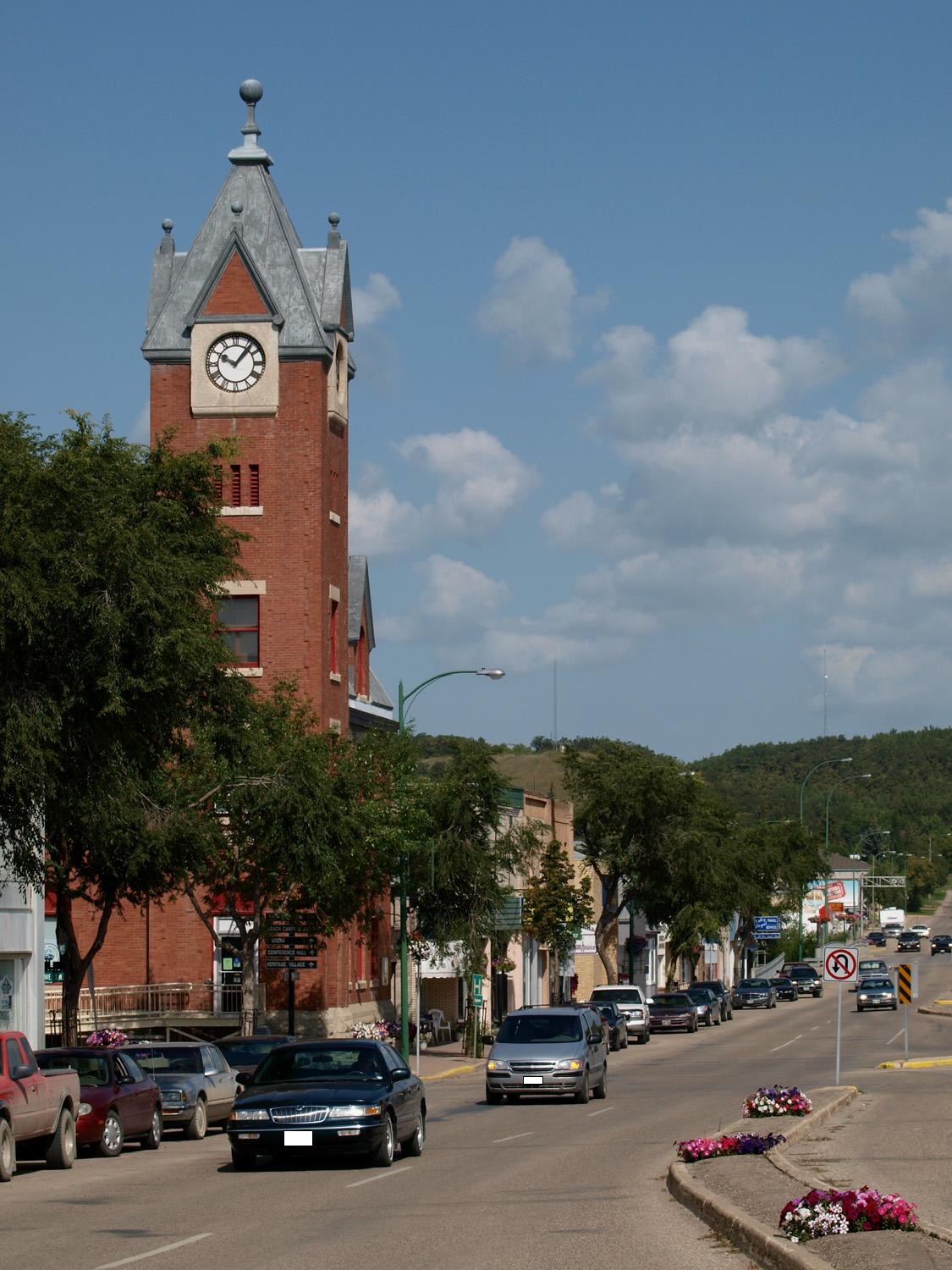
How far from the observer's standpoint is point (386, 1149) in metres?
20.4

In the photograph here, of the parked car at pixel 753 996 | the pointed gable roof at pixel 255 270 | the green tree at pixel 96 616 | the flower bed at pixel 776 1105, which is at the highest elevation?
the pointed gable roof at pixel 255 270

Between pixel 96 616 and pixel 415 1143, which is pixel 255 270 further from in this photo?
pixel 415 1143

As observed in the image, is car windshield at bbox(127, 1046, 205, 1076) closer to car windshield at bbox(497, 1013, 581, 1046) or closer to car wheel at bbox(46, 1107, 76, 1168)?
car wheel at bbox(46, 1107, 76, 1168)

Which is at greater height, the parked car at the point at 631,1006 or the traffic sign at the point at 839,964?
the traffic sign at the point at 839,964

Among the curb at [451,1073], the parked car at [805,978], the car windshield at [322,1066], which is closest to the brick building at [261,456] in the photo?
the curb at [451,1073]

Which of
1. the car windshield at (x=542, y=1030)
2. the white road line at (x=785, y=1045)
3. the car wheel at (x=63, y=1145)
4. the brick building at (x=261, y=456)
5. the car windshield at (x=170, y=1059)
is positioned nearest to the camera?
the car wheel at (x=63, y=1145)

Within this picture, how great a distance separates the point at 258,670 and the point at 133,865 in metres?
18.7

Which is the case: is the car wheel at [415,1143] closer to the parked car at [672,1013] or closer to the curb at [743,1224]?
the curb at [743,1224]

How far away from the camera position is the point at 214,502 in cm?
2712

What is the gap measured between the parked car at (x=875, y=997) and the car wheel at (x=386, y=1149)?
60556 millimetres

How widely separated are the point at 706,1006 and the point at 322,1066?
51.0 meters

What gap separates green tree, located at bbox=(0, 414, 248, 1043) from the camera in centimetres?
2166

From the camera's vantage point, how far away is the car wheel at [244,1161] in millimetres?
20172

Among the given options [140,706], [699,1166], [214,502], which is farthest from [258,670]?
[699,1166]
